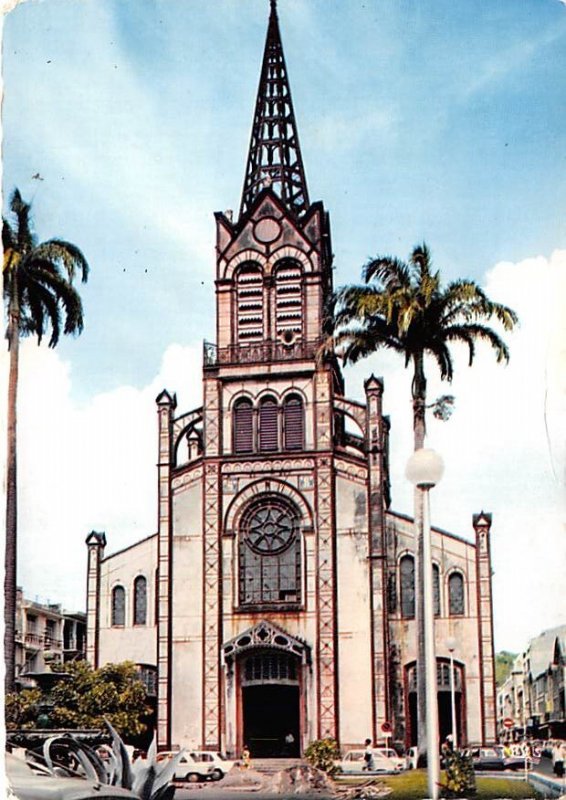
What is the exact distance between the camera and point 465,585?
46.1 ft

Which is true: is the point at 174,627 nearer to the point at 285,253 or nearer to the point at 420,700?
the point at 420,700

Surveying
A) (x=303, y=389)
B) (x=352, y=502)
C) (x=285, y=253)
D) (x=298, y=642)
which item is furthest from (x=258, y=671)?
(x=285, y=253)

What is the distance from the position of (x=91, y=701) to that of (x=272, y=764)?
6.28 ft

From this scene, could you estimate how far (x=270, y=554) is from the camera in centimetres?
1537

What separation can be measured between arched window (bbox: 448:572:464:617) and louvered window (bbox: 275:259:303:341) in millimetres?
2988

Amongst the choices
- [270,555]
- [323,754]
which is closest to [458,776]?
[323,754]

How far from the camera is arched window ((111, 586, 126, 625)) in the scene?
49.2 ft

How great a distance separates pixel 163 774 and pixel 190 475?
14.1 ft

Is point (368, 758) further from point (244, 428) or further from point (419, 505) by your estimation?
point (244, 428)

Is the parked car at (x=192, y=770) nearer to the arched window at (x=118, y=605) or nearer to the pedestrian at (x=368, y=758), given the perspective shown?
the pedestrian at (x=368, y=758)

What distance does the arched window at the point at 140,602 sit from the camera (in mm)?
15174

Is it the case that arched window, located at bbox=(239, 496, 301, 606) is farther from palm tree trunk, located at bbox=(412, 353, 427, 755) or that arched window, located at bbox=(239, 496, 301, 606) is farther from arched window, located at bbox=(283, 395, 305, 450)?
palm tree trunk, located at bbox=(412, 353, 427, 755)

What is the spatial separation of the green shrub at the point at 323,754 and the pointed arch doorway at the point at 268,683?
0.52 meters

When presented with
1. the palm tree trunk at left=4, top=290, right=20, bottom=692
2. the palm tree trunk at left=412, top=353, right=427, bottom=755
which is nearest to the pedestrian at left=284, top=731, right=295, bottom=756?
the palm tree trunk at left=412, top=353, right=427, bottom=755
